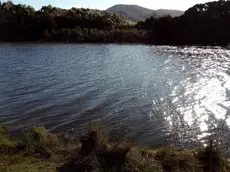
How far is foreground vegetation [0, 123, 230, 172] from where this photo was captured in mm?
12227

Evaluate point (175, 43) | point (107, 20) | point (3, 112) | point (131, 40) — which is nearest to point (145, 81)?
point (3, 112)

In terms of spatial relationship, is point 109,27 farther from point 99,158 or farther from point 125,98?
point 99,158

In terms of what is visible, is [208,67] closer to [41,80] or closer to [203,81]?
[203,81]

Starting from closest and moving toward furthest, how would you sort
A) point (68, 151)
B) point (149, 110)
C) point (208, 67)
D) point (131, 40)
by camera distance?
1. point (68, 151)
2. point (149, 110)
3. point (208, 67)
4. point (131, 40)

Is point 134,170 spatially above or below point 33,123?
above

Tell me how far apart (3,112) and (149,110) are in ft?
30.4

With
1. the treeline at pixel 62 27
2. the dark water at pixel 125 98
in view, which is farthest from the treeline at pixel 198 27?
the dark water at pixel 125 98

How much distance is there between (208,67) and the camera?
43250mm

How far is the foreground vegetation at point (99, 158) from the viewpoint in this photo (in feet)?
40.1

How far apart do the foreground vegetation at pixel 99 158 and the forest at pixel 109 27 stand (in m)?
64.2

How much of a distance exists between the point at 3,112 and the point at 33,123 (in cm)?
365

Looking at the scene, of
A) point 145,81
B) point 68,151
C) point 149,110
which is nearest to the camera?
point 68,151

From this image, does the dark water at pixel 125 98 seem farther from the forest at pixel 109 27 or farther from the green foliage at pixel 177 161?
the forest at pixel 109 27

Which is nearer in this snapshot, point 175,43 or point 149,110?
point 149,110
